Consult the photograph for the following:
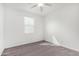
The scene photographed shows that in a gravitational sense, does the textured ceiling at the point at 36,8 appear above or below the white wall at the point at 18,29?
above

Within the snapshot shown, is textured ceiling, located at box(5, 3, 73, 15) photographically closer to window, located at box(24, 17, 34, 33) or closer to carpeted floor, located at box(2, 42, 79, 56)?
window, located at box(24, 17, 34, 33)

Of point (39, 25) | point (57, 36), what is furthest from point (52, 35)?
point (39, 25)

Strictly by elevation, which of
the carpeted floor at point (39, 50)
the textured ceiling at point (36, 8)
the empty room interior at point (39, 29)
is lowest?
the carpeted floor at point (39, 50)

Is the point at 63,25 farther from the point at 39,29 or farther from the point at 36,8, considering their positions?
the point at 36,8

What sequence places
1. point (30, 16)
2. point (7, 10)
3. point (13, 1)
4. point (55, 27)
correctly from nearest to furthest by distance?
1. point (13, 1)
2. point (7, 10)
3. point (30, 16)
4. point (55, 27)

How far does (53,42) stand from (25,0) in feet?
3.45

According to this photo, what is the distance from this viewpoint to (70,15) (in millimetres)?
1487

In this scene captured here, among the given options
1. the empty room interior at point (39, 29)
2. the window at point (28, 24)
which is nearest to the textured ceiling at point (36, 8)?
the empty room interior at point (39, 29)

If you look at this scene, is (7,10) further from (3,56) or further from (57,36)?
(57,36)

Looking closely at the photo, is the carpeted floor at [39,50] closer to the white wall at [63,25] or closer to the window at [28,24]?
the white wall at [63,25]

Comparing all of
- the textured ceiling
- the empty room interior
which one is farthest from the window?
the textured ceiling

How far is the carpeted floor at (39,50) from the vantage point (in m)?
1.36

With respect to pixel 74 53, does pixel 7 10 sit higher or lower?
higher

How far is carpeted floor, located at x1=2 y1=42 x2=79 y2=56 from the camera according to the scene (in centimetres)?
136
